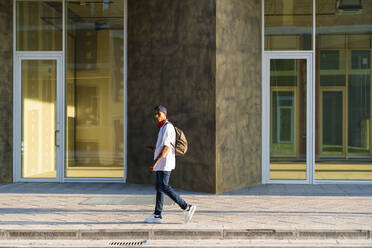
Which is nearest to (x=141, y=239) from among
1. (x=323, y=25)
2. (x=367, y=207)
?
(x=367, y=207)

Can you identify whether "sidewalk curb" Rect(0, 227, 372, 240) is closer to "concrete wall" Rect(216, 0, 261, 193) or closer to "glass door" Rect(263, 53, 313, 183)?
"concrete wall" Rect(216, 0, 261, 193)

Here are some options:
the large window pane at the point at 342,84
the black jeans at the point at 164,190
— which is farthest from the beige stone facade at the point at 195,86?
the black jeans at the point at 164,190

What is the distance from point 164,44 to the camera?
35.3 feet

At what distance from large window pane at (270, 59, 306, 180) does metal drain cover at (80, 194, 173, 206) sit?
3.38 m

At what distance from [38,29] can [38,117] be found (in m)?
2.15

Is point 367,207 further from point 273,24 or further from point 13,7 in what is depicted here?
point 13,7

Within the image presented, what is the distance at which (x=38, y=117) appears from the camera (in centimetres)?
1173

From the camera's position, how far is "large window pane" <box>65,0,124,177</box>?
457 inches

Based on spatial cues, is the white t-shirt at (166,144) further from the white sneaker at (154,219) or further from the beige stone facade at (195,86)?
the beige stone facade at (195,86)

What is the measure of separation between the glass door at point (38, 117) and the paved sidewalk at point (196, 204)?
533mm

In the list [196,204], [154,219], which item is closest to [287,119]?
[196,204]

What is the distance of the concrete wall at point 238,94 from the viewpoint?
401 inches

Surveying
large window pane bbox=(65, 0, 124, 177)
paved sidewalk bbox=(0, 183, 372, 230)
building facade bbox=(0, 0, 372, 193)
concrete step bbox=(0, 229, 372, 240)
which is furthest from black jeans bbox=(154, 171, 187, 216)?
large window pane bbox=(65, 0, 124, 177)

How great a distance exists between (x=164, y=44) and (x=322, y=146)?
439 cm
